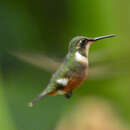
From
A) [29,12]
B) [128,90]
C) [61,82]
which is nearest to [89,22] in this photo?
[128,90]

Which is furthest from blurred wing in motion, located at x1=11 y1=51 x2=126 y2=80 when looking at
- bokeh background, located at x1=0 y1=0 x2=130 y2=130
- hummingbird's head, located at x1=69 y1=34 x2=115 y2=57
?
bokeh background, located at x1=0 y1=0 x2=130 y2=130

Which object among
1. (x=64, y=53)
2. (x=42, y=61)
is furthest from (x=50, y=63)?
(x=64, y=53)

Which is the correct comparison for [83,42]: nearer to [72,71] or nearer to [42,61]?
[72,71]

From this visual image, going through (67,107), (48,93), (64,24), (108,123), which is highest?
(48,93)

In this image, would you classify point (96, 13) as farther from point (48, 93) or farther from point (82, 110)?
point (48, 93)

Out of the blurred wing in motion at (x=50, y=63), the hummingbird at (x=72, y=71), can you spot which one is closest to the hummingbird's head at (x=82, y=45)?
the hummingbird at (x=72, y=71)

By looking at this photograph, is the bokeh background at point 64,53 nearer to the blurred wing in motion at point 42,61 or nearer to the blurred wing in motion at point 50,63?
the blurred wing in motion at point 50,63
